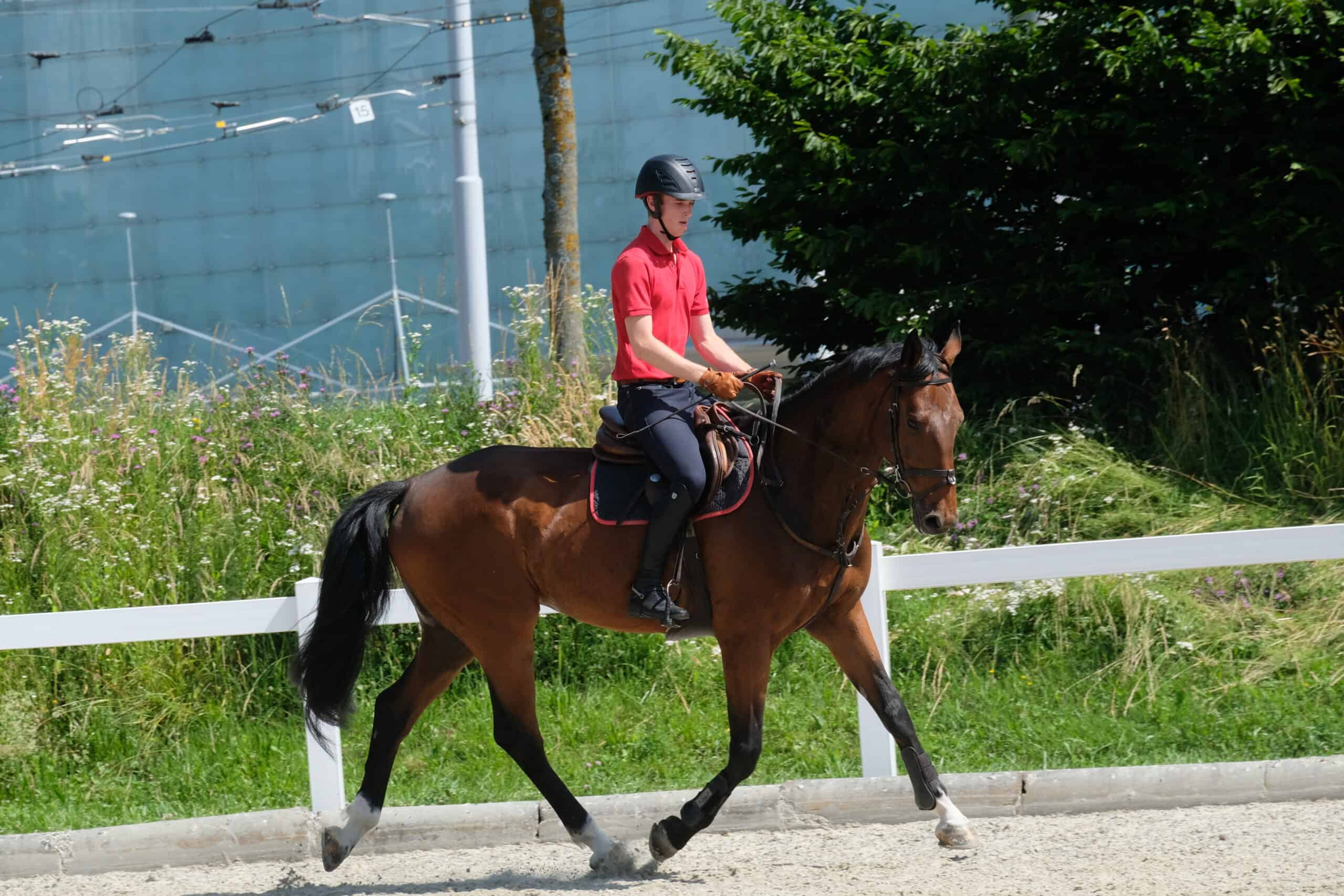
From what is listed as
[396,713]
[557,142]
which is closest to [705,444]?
[396,713]

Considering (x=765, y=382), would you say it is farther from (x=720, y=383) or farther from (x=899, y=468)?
(x=899, y=468)

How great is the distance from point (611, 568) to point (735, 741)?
804 millimetres

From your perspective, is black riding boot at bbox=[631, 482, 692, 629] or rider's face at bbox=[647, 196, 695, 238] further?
rider's face at bbox=[647, 196, 695, 238]

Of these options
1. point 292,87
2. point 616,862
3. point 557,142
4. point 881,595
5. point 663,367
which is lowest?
point 616,862

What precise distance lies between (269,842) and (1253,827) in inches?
158

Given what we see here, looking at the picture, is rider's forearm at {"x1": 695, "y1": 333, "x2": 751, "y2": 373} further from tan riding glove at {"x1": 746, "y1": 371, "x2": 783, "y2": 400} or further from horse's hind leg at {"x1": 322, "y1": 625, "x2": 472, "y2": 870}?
horse's hind leg at {"x1": 322, "y1": 625, "x2": 472, "y2": 870}

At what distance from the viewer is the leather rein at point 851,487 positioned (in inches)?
181

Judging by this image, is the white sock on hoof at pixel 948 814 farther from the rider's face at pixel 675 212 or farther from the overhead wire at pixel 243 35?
the overhead wire at pixel 243 35

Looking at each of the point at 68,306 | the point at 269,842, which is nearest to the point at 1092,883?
the point at 269,842

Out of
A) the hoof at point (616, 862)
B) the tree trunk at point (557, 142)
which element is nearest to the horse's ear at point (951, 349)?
the hoof at point (616, 862)

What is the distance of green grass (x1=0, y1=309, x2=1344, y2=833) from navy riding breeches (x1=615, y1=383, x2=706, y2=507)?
202cm

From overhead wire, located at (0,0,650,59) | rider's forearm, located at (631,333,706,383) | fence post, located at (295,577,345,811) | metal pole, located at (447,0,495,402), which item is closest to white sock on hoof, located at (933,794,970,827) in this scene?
rider's forearm, located at (631,333,706,383)

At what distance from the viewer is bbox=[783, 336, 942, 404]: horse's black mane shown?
4668 millimetres

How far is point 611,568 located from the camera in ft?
16.5
